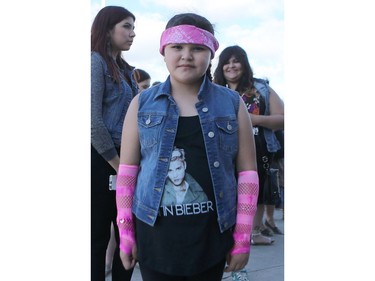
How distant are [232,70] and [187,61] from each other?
810 millimetres

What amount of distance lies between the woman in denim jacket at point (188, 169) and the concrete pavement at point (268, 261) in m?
0.34

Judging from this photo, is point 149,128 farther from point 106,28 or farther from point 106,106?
point 106,28

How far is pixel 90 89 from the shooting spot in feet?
5.02

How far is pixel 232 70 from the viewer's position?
2080mm

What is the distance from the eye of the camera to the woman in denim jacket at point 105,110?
1.63 m

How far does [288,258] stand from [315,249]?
0.27ft

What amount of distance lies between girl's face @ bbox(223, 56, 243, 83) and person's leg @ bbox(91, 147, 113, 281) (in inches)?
24.0

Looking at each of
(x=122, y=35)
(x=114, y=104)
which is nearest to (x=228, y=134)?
(x=114, y=104)

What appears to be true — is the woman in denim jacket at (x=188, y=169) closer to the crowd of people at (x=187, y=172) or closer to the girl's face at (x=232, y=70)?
the crowd of people at (x=187, y=172)

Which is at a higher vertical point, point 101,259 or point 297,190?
point 297,190
